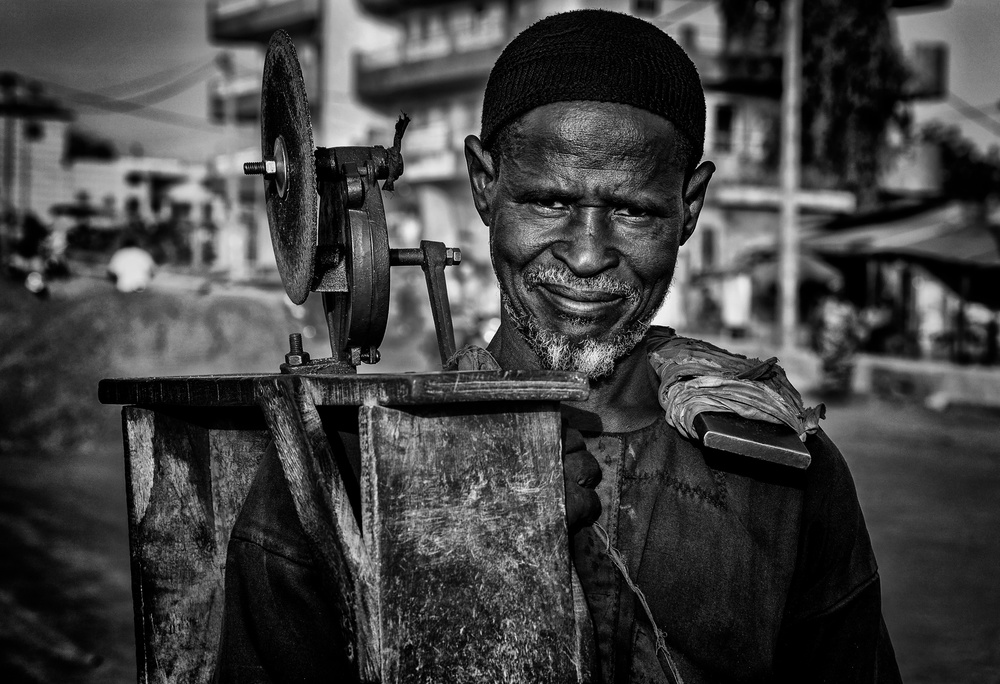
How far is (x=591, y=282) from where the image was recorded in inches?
71.1

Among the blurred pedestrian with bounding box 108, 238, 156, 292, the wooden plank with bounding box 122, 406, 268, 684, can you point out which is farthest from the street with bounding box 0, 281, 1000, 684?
the wooden plank with bounding box 122, 406, 268, 684

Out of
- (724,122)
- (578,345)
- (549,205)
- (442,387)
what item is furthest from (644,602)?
(724,122)

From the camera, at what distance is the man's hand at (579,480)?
4.88ft

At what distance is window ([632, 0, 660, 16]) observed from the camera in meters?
30.1

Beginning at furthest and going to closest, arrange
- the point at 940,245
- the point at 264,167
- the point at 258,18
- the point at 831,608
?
1. the point at 258,18
2. the point at 940,245
3. the point at 264,167
4. the point at 831,608

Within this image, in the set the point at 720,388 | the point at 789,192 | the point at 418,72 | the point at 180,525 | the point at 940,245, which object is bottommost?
the point at 180,525

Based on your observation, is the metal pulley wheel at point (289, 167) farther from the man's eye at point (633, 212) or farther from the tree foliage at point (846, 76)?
the tree foliage at point (846, 76)

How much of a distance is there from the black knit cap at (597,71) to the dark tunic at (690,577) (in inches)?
21.9

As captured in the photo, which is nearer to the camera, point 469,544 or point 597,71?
point 469,544

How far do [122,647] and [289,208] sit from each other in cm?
448

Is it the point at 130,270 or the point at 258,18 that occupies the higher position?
the point at 258,18

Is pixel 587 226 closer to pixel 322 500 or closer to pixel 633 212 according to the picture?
pixel 633 212

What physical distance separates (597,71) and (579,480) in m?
0.68

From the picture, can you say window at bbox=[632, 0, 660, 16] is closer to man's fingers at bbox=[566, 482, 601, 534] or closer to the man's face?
the man's face
